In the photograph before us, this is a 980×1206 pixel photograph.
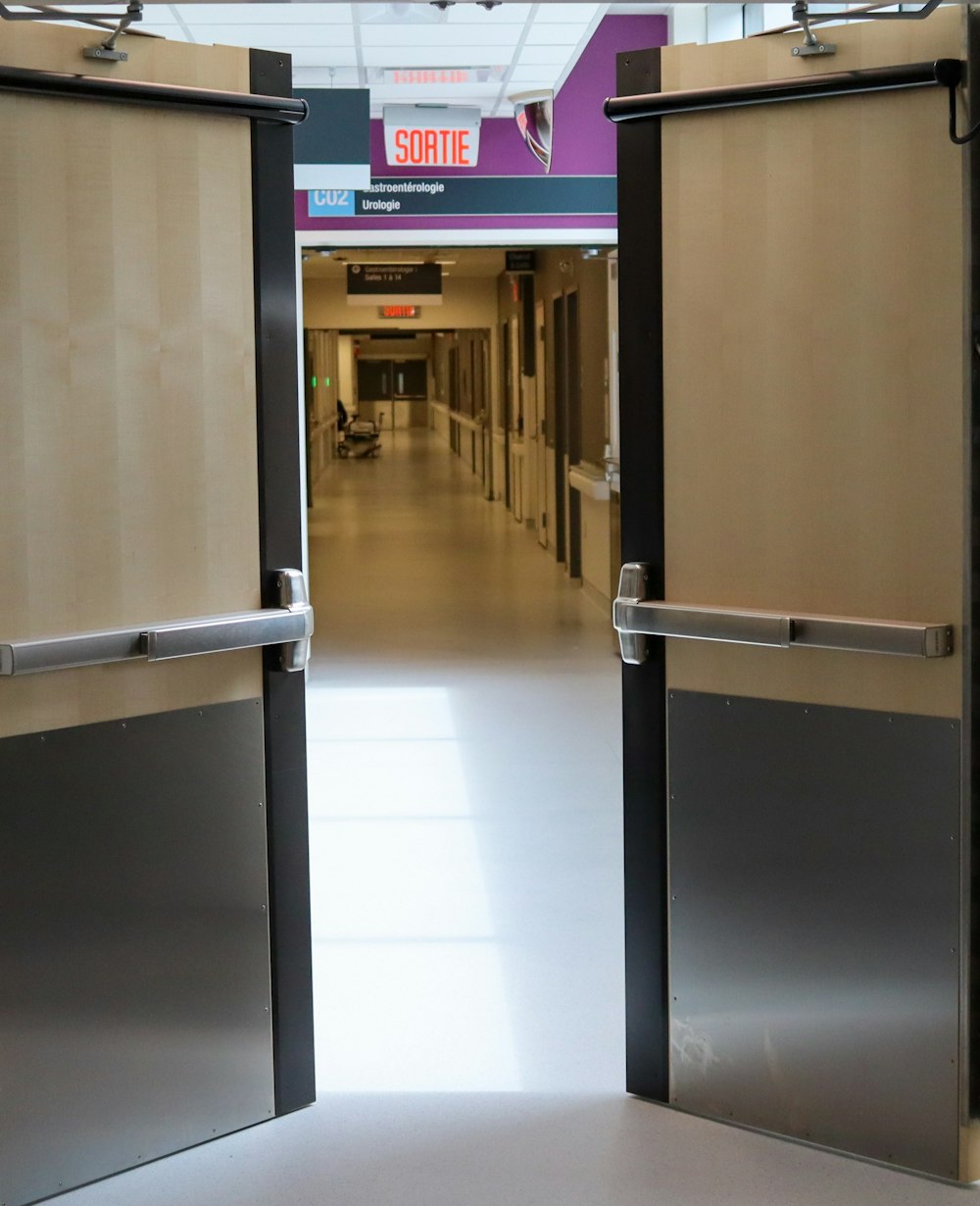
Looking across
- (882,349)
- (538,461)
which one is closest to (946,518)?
(882,349)

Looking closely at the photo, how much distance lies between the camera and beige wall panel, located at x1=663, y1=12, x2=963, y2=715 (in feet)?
9.37

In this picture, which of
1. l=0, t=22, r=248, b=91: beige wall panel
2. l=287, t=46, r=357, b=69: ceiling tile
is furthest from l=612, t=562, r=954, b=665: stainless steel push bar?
l=287, t=46, r=357, b=69: ceiling tile

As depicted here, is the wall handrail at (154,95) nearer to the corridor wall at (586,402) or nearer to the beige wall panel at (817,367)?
the beige wall panel at (817,367)

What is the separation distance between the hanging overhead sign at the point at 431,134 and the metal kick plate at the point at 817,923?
6.30 m

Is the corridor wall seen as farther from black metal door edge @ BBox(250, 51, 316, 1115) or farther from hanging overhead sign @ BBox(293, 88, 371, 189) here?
black metal door edge @ BBox(250, 51, 316, 1115)

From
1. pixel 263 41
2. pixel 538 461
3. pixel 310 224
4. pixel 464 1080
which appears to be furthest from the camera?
pixel 538 461

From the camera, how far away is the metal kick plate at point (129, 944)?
114 inches

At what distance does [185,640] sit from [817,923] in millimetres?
1404

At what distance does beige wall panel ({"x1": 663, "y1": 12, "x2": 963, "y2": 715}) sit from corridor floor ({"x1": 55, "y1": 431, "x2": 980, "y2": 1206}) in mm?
981

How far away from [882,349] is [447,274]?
18829 mm

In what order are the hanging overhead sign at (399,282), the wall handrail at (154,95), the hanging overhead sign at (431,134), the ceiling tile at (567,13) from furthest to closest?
the hanging overhead sign at (399,282), the hanging overhead sign at (431,134), the ceiling tile at (567,13), the wall handrail at (154,95)

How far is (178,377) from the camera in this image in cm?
304

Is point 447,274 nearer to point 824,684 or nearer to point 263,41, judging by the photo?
point 263,41

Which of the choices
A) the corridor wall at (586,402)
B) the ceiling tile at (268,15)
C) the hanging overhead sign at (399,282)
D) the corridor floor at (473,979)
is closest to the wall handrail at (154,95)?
the corridor floor at (473,979)
